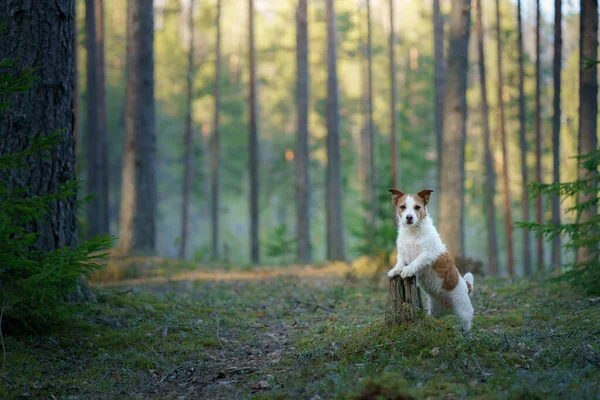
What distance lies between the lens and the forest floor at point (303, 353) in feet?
16.8

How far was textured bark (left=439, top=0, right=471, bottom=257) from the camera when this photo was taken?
14.4 meters

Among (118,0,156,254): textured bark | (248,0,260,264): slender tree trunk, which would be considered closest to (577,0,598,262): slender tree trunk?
(118,0,156,254): textured bark

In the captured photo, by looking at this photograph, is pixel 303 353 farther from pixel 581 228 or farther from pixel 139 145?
pixel 139 145

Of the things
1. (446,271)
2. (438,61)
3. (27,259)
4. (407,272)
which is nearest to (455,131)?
(446,271)

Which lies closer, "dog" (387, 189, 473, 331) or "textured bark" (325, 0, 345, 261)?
"dog" (387, 189, 473, 331)

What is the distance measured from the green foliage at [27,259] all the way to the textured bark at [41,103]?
0.79 meters

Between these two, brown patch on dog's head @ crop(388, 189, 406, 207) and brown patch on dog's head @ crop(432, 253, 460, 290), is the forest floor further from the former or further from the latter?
brown patch on dog's head @ crop(388, 189, 406, 207)

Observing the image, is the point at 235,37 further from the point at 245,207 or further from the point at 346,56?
the point at 245,207

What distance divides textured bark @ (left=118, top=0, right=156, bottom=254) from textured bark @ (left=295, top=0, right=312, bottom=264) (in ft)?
Answer: 20.1

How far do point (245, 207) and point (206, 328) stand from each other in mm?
52351

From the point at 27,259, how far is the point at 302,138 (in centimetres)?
1611

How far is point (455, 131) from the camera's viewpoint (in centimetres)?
1437

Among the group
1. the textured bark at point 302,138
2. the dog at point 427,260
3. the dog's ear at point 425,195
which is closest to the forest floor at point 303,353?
the dog at point 427,260

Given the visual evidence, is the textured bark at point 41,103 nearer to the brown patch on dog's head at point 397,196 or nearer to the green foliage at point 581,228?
the brown patch on dog's head at point 397,196
